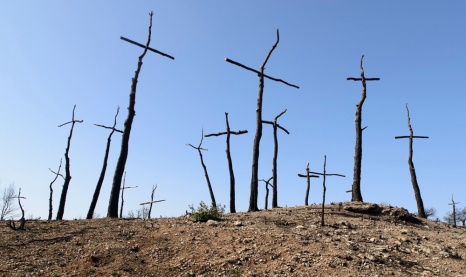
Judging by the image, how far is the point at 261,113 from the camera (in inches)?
746

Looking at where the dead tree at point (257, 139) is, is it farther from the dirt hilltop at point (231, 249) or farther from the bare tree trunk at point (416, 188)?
the bare tree trunk at point (416, 188)

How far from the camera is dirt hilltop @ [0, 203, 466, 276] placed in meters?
8.88

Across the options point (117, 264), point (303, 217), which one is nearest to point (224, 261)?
point (117, 264)

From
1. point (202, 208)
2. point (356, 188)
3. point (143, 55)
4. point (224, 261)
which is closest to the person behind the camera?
point (224, 261)

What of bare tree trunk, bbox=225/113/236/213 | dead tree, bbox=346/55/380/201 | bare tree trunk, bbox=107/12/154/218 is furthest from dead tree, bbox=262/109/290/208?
bare tree trunk, bbox=107/12/154/218

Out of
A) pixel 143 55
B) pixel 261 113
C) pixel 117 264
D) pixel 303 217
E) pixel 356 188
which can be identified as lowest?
pixel 117 264

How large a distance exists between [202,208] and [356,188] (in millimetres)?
9236

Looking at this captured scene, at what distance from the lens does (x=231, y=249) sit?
32.5ft

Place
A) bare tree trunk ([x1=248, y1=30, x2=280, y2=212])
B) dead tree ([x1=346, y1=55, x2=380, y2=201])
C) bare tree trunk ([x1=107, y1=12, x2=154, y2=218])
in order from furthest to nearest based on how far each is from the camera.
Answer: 1. dead tree ([x1=346, y1=55, x2=380, y2=201])
2. bare tree trunk ([x1=248, y1=30, x2=280, y2=212])
3. bare tree trunk ([x1=107, y1=12, x2=154, y2=218])

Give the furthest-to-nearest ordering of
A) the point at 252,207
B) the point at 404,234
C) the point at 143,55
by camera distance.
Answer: the point at 143,55
the point at 252,207
the point at 404,234

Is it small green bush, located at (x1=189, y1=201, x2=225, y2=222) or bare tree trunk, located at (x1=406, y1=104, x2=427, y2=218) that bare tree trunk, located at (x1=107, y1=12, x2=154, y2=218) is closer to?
small green bush, located at (x1=189, y1=201, x2=225, y2=222)

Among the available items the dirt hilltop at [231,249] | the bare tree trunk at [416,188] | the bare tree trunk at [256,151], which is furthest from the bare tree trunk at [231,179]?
the bare tree trunk at [416,188]

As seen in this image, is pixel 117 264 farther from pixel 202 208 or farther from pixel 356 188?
pixel 356 188

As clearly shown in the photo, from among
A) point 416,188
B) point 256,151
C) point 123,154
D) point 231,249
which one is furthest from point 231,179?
point 416,188
